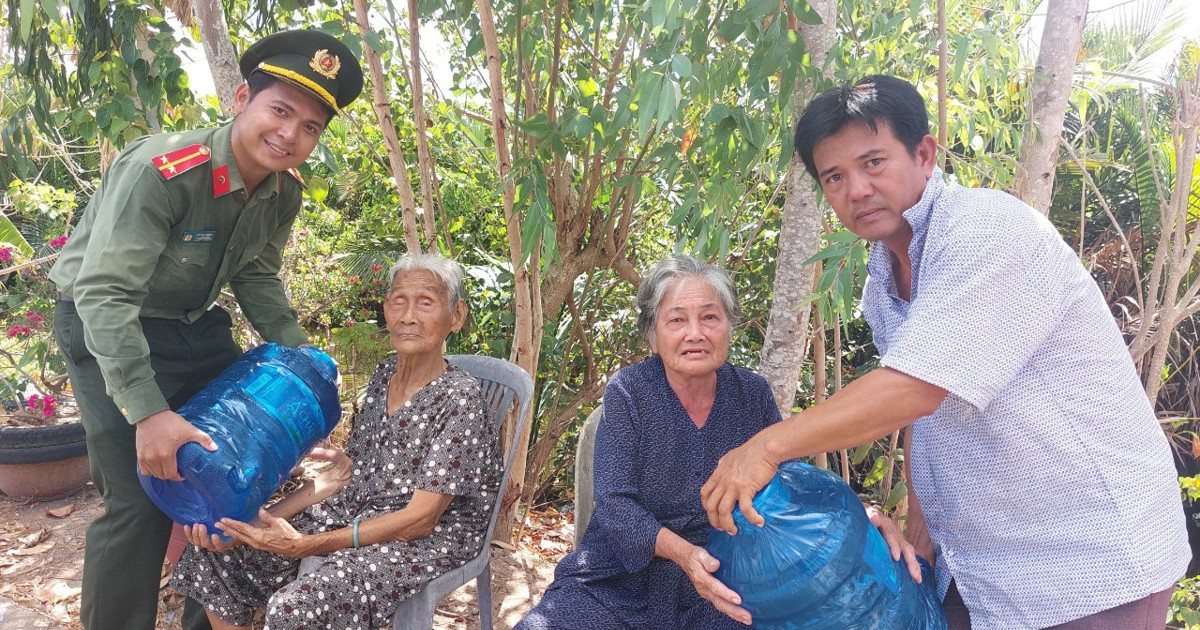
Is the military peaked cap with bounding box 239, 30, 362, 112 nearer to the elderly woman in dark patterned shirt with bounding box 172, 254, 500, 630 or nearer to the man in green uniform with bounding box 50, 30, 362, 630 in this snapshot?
the man in green uniform with bounding box 50, 30, 362, 630

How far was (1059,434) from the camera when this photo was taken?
1.45 m

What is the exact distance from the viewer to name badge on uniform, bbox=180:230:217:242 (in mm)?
2148

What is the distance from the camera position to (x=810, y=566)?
1477 millimetres

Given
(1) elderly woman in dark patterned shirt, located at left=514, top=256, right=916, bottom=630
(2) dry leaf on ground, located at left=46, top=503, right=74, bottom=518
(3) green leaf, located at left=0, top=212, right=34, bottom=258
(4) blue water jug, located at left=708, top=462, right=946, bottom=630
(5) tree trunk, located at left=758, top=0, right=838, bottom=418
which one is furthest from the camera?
(3) green leaf, located at left=0, top=212, right=34, bottom=258

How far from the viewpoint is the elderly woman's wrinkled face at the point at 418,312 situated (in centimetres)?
238

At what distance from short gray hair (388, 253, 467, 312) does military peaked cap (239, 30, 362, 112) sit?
0.49 m

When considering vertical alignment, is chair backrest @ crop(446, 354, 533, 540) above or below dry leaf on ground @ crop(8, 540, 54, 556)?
above

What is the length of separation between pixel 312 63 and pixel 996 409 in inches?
71.9

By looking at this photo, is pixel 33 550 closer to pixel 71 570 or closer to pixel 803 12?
pixel 71 570

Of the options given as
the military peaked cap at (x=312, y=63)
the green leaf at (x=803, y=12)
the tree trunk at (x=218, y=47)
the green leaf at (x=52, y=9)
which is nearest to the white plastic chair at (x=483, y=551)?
the military peaked cap at (x=312, y=63)

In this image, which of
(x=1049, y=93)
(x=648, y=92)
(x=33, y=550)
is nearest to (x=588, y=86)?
(x=648, y=92)

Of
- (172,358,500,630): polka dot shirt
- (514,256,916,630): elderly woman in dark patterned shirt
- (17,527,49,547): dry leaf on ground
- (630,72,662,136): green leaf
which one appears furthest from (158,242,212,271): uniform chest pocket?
(17,527,49,547): dry leaf on ground

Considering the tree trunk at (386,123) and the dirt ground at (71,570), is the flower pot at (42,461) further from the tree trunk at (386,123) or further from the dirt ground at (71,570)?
the tree trunk at (386,123)

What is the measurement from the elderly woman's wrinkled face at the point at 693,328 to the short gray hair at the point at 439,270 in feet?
2.24
